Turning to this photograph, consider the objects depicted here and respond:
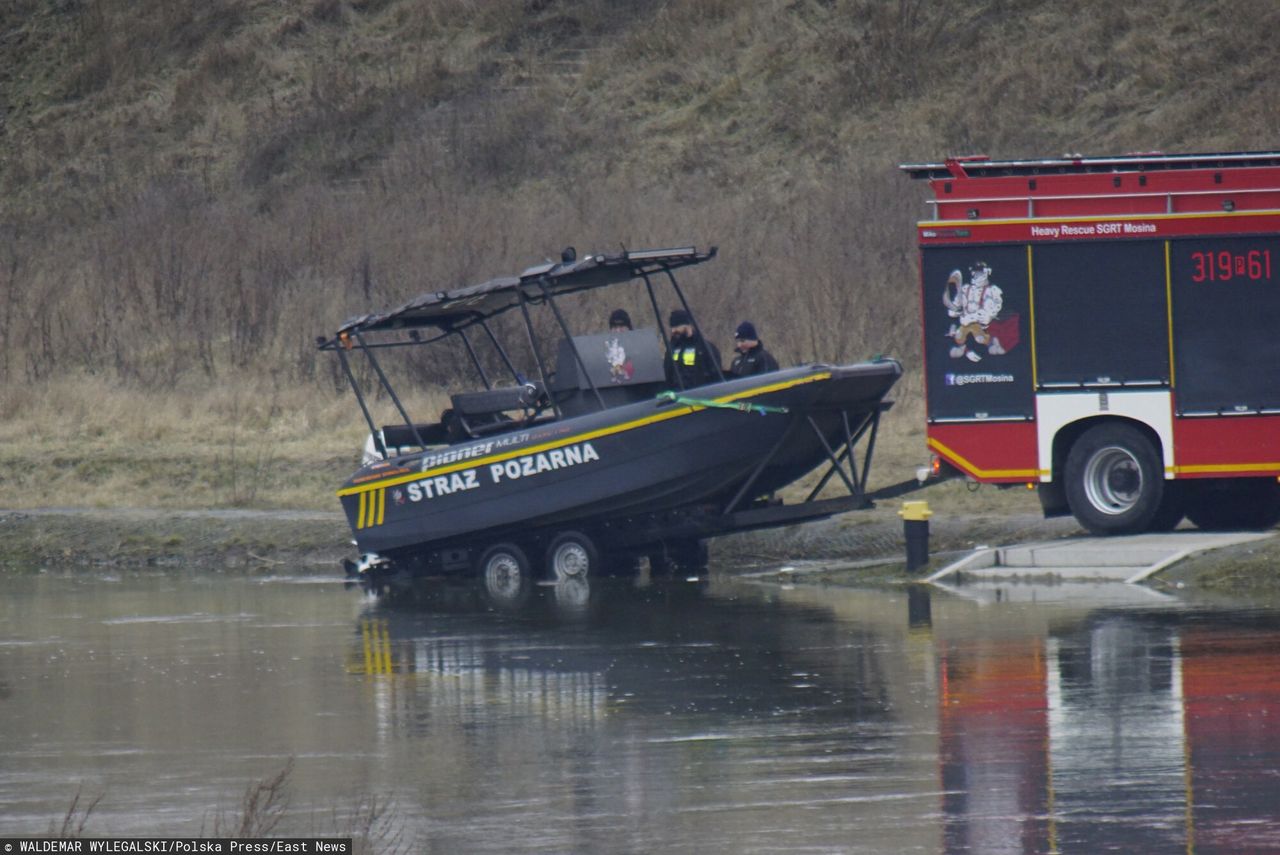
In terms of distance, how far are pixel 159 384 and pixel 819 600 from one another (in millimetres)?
15853

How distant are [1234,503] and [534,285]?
20.9 ft

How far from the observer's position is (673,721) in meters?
10.9

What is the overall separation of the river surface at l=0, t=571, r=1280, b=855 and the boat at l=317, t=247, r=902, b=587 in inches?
38.1

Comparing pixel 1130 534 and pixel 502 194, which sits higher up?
pixel 502 194

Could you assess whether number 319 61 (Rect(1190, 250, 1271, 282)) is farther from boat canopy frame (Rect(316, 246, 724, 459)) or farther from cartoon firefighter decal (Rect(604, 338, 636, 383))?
cartoon firefighter decal (Rect(604, 338, 636, 383))

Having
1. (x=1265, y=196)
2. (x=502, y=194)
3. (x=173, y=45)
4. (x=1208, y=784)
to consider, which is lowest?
(x=1208, y=784)

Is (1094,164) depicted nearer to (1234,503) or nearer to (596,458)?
(1234,503)

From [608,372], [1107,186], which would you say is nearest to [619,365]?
[608,372]

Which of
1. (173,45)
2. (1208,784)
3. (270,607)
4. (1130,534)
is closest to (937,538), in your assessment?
(1130,534)

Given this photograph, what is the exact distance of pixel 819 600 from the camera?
624 inches

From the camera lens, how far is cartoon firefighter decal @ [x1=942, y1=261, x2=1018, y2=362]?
17.4 meters

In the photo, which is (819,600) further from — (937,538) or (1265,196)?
(1265,196)

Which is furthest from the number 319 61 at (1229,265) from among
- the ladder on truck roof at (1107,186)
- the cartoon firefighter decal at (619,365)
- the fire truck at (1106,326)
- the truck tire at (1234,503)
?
the cartoon firefighter decal at (619,365)

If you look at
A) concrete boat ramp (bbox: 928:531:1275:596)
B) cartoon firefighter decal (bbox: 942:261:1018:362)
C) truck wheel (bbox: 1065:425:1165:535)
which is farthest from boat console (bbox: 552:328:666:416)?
truck wheel (bbox: 1065:425:1165:535)
